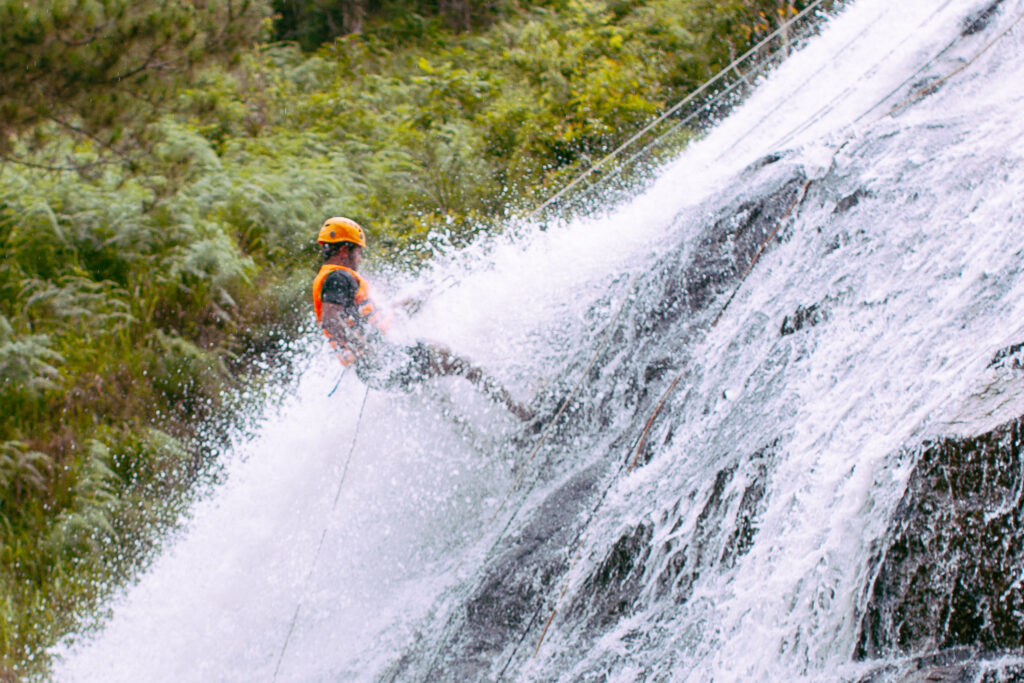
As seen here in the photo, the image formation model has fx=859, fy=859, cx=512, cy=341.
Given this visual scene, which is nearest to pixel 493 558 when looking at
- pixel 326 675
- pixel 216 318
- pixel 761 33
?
pixel 326 675

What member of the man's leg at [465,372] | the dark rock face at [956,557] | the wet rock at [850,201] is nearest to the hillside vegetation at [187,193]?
the man's leg at [465,372]

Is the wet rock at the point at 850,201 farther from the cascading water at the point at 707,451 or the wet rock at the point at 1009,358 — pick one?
the wet rock at the point at 1009,358

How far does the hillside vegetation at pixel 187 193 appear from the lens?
6699mm

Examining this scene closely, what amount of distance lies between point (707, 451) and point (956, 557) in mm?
1500

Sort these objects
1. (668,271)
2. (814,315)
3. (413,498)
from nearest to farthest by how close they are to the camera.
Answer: (814,315)
(668,271)
(413,498)

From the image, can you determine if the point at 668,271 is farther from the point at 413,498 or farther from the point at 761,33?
the point at 761,33

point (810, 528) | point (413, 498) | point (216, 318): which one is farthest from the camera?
point (216, 318)

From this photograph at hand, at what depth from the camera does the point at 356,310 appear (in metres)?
6.07

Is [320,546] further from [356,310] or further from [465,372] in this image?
[356,310]

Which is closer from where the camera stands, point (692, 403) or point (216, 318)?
point (692, 403)

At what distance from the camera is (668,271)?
607cm

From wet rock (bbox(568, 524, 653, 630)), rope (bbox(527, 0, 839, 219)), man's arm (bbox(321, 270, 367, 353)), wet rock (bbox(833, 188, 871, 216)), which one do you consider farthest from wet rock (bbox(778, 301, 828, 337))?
rope (bbox(527, 0, 839, 219))

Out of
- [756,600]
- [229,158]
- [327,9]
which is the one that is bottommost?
Answer: [756,600]

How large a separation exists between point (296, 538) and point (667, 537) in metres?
3.57
